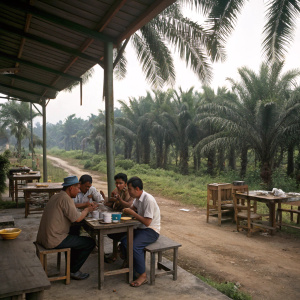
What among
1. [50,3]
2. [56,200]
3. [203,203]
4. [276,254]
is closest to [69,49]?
[50,3]

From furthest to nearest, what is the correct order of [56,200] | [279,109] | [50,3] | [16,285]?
[279,109] < [50,3] < [56,200] < [16,285]

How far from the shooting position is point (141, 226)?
4211mm

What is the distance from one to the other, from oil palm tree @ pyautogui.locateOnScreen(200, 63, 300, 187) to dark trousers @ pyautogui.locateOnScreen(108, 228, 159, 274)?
30.0ft

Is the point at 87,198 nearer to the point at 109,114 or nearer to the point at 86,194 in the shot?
the point at 86,194

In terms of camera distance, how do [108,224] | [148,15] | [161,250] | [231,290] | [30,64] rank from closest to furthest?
[108,224] → [161,250] → [231,290] → [148,15] → [30,64]

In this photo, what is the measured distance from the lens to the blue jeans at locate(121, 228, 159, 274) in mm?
3914

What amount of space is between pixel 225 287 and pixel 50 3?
533cm

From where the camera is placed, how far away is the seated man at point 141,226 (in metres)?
3.91

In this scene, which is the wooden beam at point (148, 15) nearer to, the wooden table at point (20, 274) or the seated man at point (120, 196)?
the seated man at point (120, 196)

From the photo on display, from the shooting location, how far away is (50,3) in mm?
4816

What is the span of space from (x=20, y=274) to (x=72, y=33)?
4789mm

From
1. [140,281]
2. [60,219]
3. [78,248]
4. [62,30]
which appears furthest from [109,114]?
[140,281]

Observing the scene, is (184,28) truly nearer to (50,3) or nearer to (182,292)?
(50,3)

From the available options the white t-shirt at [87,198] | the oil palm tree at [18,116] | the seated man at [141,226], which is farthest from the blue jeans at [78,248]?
the oil palm tree at [18,116]
